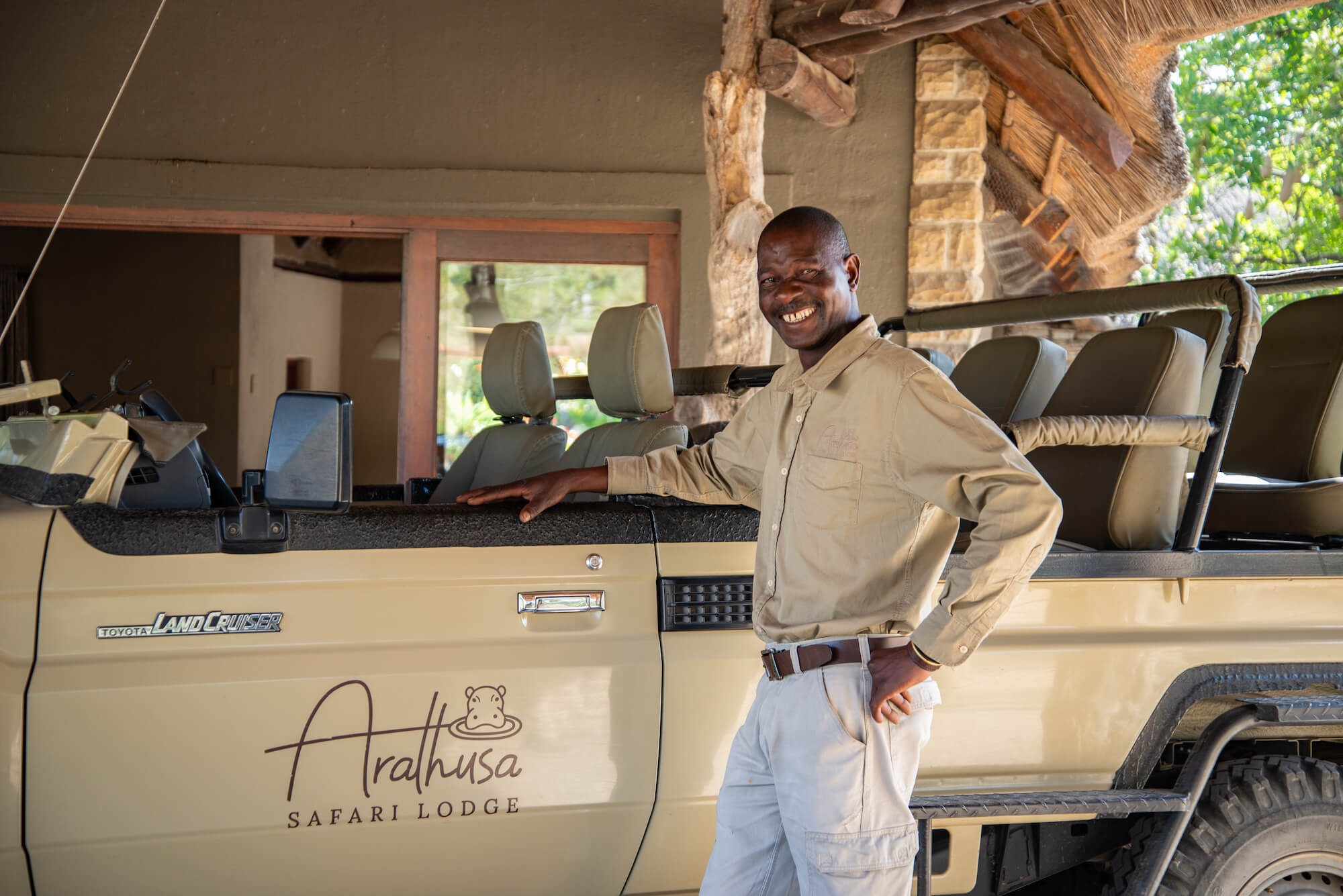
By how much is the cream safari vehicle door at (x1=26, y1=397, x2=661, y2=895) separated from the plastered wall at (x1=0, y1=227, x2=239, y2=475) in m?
9.52

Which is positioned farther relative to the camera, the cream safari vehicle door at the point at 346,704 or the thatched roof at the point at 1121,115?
the thatched roof at the point at 1121,115

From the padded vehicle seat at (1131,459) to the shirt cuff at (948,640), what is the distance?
1.06m

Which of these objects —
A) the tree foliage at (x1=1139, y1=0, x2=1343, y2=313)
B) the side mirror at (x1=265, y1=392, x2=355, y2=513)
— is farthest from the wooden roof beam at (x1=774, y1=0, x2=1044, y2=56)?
the tree foliage at (x1=1139, y1=0, x2=1343, y2=313)

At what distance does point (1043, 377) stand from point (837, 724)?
221 centimetres

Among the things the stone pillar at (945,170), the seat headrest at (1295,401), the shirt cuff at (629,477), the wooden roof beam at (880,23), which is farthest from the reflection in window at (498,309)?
the shirt cuff at (629,477)

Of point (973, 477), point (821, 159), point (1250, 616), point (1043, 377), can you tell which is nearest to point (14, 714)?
point (973, 477)

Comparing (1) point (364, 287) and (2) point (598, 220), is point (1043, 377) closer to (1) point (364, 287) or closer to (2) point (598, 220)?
(2) point (598, 220)

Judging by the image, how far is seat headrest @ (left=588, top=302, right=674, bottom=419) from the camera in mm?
3125

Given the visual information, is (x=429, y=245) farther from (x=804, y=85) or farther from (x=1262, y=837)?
(x=1262, y=837)

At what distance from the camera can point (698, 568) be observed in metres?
2.34

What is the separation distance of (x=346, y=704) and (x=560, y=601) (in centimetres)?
44

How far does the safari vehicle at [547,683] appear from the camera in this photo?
2.02 m

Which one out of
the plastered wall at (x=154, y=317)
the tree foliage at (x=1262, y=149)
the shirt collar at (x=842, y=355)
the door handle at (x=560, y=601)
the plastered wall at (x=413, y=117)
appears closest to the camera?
the shirt collar at (x=842, y=355)

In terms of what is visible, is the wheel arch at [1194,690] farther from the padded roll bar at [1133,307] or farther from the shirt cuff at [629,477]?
the shirt cuff at [629,477]
